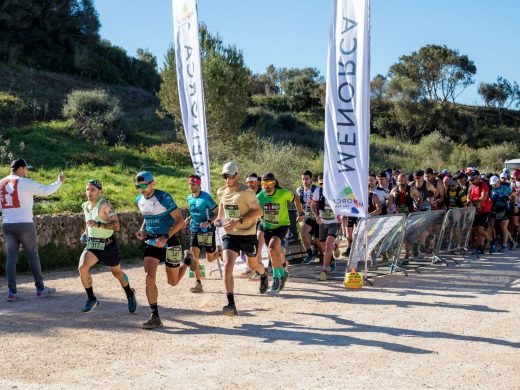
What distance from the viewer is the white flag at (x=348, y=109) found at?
10.1 meters

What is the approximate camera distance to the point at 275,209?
10.4 metres

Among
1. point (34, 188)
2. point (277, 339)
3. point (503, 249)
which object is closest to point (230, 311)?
point (277, 339)

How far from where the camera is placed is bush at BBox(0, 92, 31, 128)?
95.2ft

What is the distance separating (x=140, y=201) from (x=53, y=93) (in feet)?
98.8

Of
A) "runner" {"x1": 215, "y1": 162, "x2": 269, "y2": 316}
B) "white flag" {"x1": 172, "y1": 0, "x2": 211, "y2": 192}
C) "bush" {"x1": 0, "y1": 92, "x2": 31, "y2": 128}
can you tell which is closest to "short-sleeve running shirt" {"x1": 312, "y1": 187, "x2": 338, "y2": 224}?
"white flag" {"x1": 172, "y1": 0, "x2": 211, "y2": 192}

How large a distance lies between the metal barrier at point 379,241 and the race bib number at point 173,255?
10.9ft

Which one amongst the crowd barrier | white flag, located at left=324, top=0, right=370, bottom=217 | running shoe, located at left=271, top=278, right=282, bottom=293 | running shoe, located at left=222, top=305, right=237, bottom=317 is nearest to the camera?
running shoe, located at left=222, top=305, right=237, bottom=317

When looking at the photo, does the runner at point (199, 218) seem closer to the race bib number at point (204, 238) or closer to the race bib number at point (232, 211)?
the race bib number at point (204, 238)

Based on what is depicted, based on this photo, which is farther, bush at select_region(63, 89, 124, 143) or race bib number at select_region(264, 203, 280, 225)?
bush at select_region(63, 89, 124, 143)

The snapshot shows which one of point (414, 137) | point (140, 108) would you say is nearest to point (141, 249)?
point (140, 108)

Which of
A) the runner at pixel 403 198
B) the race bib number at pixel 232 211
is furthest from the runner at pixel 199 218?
the runner at pixel 403 198

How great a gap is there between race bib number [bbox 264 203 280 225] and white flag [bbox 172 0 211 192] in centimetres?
136

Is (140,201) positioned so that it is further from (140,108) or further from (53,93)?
(140,108)

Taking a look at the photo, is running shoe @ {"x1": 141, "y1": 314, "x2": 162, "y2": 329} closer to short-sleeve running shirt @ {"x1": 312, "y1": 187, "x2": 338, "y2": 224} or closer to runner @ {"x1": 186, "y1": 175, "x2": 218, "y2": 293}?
runner @ {"x1": 186, "y1": 175, "x2": 218, "y2": 293}
